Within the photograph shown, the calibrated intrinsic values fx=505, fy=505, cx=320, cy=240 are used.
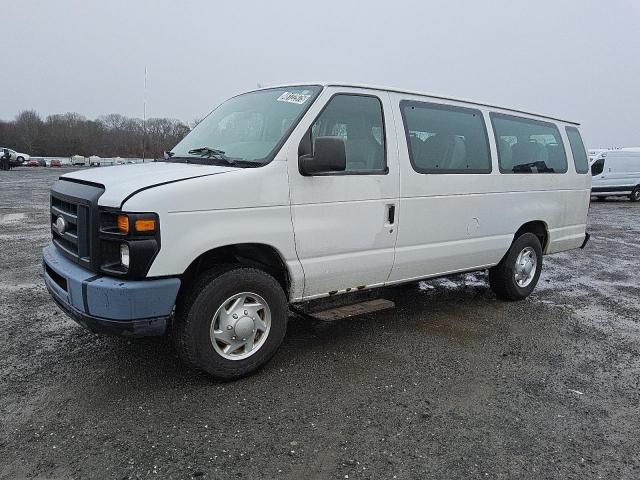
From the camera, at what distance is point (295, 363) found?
13.1 feet

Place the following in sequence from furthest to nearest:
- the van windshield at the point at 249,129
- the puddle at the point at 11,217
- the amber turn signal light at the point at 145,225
→ 1. the puddle at the point at 11,217
2. the van windshield at the point at 249,129
3. the amber turn signal light at the point at 145,225

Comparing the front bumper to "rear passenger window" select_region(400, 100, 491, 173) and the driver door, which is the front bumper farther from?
"rear passenger window" select_region(400, 100, 491, 173)

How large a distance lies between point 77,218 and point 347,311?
213 centimetres

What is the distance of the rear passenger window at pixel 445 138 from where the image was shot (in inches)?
177

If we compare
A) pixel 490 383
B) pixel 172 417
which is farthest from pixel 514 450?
pixel 172 417

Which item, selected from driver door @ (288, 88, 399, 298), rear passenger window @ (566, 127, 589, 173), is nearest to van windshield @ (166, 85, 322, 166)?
driver door @ (288, 88, 399, 298)

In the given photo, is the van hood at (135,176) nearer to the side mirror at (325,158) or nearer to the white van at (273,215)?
→ the white van at (273,215)

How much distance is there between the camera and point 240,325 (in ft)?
11.7

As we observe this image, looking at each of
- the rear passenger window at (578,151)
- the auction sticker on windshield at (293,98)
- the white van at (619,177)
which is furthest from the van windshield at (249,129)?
the white van at (619,177)

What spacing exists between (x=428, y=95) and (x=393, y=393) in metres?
2.75

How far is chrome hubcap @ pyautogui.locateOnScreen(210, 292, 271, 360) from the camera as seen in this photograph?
3516 mm

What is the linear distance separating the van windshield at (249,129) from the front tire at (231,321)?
854 millimetres

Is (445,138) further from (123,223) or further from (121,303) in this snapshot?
(121,303)

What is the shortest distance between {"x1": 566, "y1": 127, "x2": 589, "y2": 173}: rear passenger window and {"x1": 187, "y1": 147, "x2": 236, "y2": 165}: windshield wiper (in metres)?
4.67
